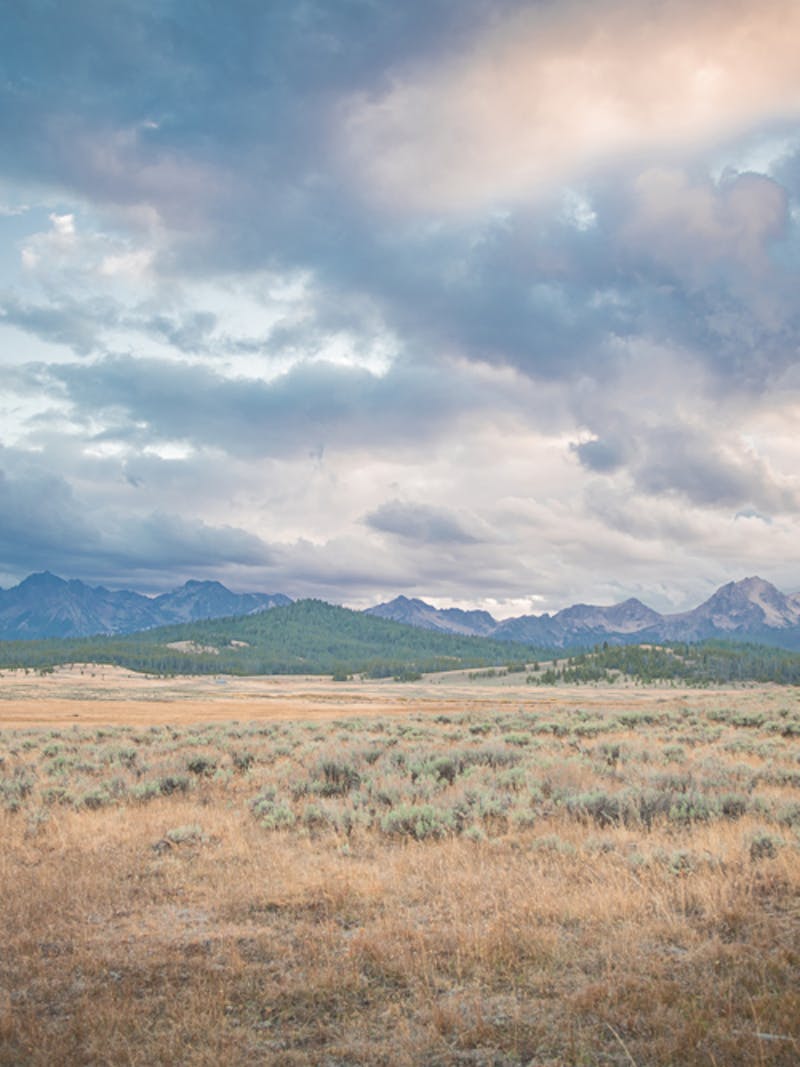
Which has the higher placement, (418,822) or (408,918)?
(408,918)

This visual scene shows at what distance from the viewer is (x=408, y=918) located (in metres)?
7.84

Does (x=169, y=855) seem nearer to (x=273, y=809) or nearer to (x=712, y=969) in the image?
(x=273, y=809)

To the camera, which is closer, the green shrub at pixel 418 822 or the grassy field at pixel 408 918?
the grassy field at pixel 408 918

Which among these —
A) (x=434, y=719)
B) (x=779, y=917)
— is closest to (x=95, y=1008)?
(x=779, y=917)

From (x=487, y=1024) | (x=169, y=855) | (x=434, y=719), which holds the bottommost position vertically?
(x=434, y=719)

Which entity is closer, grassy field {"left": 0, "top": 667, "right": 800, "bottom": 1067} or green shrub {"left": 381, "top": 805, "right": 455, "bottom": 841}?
grassy field {"left": 0, "top": 667, "right": 800, "bottom": 1067}

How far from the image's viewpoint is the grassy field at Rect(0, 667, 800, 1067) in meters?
5.37

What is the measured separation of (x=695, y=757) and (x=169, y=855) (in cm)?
1475

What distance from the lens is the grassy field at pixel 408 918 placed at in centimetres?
537

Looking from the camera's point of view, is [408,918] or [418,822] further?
[418,822]

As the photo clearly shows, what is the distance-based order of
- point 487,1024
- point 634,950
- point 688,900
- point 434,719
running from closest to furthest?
point 487,1024 → point 634,950 → point 688,900 → point 434,719

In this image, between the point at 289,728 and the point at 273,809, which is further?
the point at 289,728

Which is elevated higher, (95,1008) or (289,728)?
(95,1008)

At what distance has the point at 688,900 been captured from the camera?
7879mm
